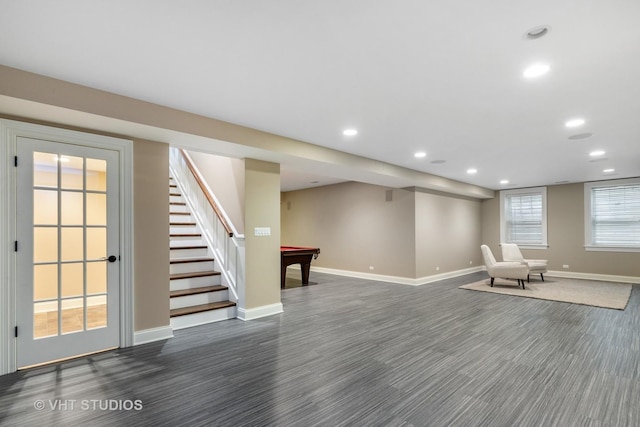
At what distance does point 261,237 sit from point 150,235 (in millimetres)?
1550

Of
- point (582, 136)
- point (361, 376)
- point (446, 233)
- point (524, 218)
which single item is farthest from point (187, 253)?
point (524, 218)

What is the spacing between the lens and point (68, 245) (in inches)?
122

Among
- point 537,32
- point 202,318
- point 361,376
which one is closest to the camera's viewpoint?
point 537,32

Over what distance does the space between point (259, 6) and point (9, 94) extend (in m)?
2.23

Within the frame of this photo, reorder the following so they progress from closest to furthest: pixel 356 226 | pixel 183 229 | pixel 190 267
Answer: pixel 190 267 < pixel 183 229 < pixel 356 226

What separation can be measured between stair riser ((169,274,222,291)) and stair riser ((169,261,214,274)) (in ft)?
0.86

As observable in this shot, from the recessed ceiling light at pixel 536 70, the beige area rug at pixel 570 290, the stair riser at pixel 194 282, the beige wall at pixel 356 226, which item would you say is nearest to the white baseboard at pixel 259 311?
the stair riser at pixel 194 282

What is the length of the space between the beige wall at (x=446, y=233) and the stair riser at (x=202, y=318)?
4546 millimetres

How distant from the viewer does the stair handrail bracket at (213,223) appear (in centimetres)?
456

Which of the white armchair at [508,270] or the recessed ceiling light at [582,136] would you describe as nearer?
the recessed ceiling light at [582,136]

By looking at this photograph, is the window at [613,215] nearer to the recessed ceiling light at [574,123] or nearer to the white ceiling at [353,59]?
the white ceiling at [353,59]

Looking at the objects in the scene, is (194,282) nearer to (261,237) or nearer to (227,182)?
(261,237)

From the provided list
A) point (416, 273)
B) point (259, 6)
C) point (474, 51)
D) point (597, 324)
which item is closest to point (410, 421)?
point (474, 51)

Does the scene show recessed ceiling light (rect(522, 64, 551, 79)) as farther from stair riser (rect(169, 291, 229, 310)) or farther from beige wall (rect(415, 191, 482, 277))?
beige wall (rect(415, 191, 482, 277))
